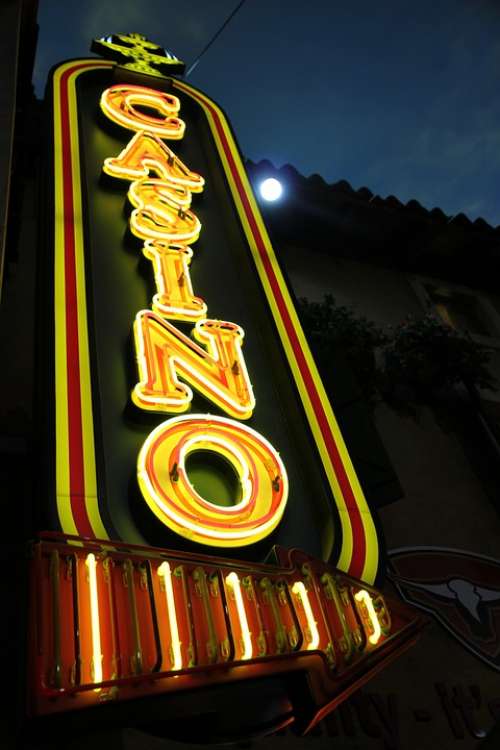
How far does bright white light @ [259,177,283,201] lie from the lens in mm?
7285

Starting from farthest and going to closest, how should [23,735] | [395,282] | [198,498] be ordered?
[395,282] < [198,498] < [23,735]

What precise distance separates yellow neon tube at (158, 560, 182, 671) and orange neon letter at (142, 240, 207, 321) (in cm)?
202

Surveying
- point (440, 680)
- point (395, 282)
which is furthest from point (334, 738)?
point (395, 282)

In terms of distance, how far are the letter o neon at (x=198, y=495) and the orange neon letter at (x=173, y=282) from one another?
1022mm

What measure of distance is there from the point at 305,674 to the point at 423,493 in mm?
3587

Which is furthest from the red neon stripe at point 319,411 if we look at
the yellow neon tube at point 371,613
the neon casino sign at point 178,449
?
the yellow neon tube at point 371,613

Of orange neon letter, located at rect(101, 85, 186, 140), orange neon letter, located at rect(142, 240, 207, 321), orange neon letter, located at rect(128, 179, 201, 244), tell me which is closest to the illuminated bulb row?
orange neon letter, located at rect(142, 240, 207, 321)

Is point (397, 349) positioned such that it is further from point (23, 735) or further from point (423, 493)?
point (23, 735)

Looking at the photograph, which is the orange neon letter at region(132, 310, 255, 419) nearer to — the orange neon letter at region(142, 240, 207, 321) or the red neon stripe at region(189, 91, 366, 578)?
the orange neon letter at region(142, 240, 207, 321)

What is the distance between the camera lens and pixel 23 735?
2.07 m

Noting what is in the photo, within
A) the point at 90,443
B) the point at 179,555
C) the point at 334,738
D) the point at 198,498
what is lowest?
the point at 334,738

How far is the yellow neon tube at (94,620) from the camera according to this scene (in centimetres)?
215

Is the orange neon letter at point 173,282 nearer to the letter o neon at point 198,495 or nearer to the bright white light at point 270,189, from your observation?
the letter o neon at point 198,495

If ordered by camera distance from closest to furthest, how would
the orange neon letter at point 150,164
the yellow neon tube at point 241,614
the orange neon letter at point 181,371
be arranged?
the yellow neon tube at point 241,614, the orange neon letter at point 181,371, the orange neon letter at point 150,164
